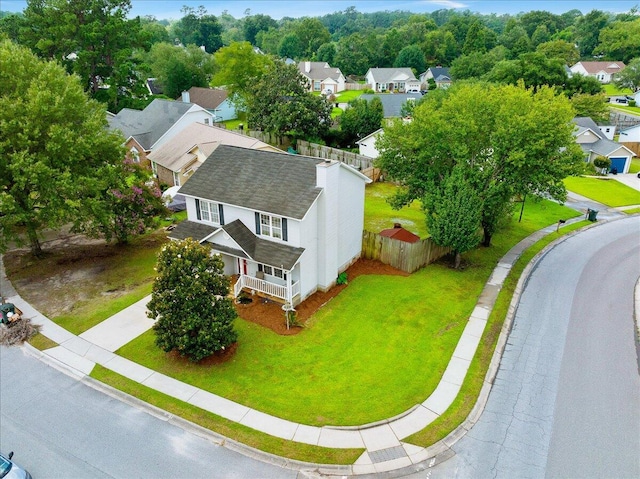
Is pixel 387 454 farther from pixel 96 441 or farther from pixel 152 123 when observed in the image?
pixel 152 123

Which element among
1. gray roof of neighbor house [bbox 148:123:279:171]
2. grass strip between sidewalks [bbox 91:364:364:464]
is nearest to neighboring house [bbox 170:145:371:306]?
grass strip between sidewalks [bbox 91:364:364:464]

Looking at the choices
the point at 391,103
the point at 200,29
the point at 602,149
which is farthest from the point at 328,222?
the point at 200,29

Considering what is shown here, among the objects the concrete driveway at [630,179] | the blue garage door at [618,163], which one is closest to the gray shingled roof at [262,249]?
the concrete driveway at [630,179]

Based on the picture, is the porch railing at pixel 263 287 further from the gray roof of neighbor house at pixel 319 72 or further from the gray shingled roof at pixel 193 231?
the gray roof of neighbor house at pixel 319 72

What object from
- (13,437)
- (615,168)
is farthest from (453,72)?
(13,437)

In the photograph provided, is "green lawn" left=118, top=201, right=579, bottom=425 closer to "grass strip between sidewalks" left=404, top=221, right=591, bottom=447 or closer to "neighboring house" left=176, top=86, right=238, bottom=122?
"grass strip between sidewalks" left=404, top=221, right=591, bottom=447

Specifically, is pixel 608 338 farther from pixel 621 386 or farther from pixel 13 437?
pixel 13 437
